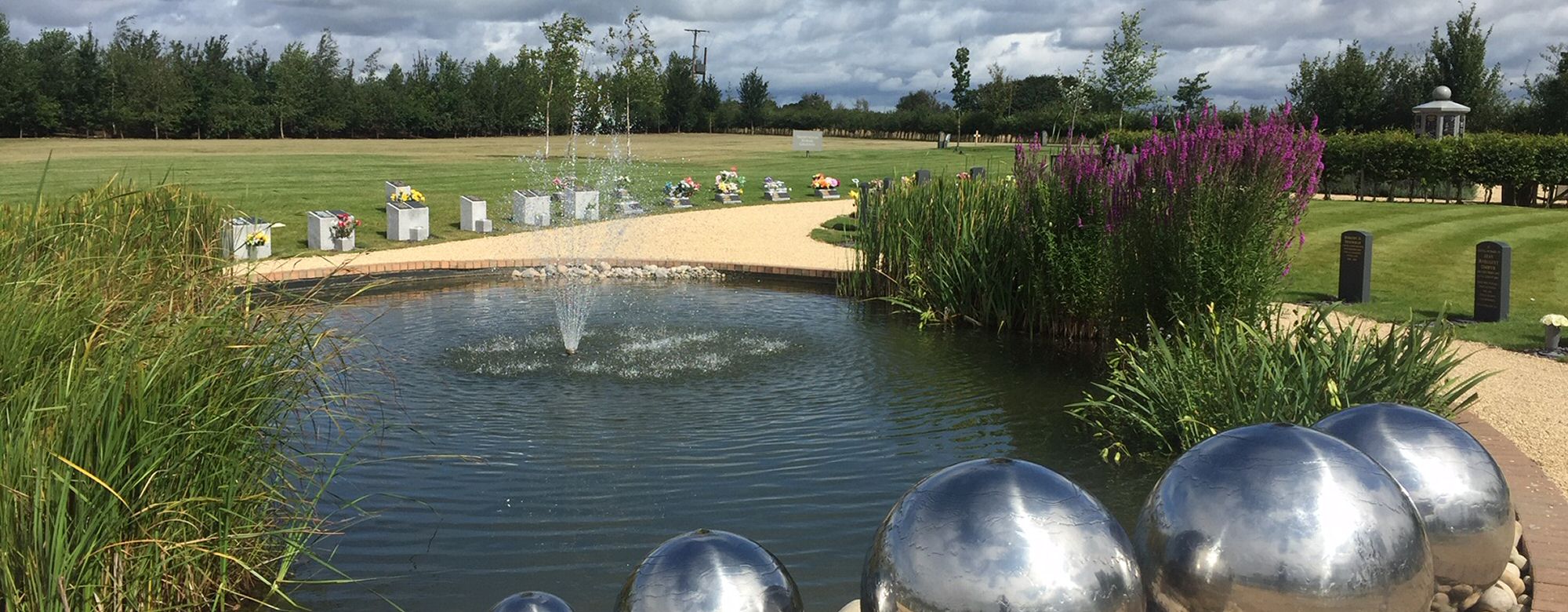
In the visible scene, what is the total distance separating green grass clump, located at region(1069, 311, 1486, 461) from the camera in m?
6.10

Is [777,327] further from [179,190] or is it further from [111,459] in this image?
[111,459]

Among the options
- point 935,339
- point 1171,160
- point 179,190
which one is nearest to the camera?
point 179,190

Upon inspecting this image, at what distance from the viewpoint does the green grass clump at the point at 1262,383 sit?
20.0 feet

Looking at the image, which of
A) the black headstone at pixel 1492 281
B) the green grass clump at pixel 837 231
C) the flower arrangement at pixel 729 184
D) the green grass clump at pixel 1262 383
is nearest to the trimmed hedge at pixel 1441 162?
the green grass clump at pixel 837 231

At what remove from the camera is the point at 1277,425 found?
363 centimetres

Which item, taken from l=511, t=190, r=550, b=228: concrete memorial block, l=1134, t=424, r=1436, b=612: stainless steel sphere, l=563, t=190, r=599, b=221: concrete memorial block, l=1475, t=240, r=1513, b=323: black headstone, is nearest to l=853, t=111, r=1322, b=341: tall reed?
l=1475, t=240, r=1513, b=323: black headstone

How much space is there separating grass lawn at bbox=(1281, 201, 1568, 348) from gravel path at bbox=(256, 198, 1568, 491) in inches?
29.8

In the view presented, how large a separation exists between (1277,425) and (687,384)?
5.31m

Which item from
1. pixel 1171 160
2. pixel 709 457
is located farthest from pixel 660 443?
pixel 1171 160

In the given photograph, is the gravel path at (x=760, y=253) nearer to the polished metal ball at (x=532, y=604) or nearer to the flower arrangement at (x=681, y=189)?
the flower arrangement at (x=681, y=189)

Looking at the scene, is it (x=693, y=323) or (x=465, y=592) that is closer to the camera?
(x=465, y=592)

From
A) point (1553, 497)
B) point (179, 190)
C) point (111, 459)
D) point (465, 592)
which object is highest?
point (179, 190)

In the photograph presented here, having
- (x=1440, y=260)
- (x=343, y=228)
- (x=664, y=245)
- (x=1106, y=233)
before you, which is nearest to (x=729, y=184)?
(x=664, y=245)

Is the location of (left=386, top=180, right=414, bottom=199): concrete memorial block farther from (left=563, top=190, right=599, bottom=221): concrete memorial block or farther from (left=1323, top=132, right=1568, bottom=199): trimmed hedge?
(left=1323, top=132, right=1568, bottom=199): trimmed hedge
